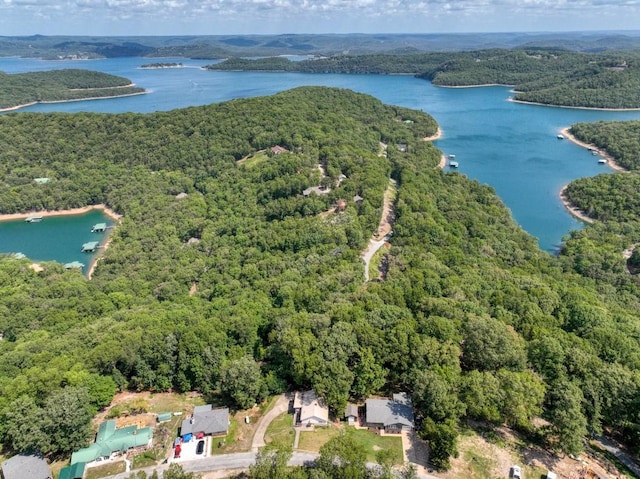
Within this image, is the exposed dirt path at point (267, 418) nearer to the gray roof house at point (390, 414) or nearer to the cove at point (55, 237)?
the gray roof house at point (390, 414)

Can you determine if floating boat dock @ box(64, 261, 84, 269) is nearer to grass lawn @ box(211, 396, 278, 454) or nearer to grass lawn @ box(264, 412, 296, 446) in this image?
grass lawn @ box(211, 396, 278, 454)

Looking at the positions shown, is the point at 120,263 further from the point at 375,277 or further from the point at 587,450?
the point at 587,450

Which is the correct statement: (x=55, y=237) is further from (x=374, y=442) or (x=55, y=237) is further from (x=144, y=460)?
(x=374, y=442)

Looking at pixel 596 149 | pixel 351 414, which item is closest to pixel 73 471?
pixel 351 414

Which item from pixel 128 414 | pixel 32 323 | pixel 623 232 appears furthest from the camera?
pixel 623 232

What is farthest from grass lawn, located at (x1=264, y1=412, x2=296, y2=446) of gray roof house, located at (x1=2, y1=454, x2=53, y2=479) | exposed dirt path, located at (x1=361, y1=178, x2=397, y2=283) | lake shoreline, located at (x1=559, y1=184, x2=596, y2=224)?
lake shoreline, located at (x1=559, y1=184, x2=596, y2=224)

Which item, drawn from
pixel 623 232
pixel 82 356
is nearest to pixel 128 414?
pixel 82 356
